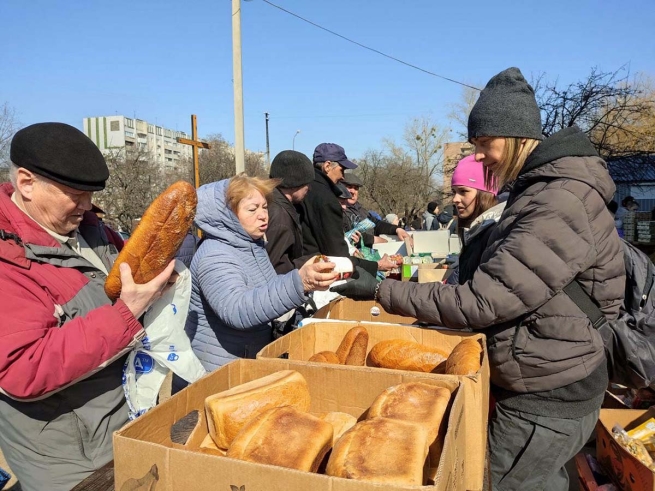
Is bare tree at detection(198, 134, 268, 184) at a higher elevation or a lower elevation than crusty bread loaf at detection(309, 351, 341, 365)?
higher

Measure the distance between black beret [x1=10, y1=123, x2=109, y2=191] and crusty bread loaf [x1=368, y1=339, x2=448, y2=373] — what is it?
1.23m

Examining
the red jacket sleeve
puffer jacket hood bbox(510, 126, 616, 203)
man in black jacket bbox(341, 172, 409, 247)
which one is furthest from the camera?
man in black jacket bbox(341, 172, 409, 247)

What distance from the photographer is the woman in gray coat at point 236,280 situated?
2.11 meters

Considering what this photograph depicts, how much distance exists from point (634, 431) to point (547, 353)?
5.64ft

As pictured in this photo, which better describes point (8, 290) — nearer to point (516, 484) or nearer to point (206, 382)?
point (206, 382)

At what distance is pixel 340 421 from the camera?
4.41 feet

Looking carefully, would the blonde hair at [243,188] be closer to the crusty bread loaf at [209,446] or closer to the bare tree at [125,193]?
the crusty bread loaf at [209,446]

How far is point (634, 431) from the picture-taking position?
2957 mm

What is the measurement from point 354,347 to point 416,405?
677 mm

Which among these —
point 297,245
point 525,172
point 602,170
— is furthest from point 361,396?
point 297,245

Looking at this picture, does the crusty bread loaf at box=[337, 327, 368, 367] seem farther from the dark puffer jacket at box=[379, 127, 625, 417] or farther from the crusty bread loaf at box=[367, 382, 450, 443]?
the crusty bread loaf at box=[367, 382, 450, 443]

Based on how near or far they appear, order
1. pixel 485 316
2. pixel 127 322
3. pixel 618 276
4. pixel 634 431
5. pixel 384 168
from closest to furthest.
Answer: pixel 127 322, pixel 485 316, pixel 618 276, pixel 634 431, pixel 384 168

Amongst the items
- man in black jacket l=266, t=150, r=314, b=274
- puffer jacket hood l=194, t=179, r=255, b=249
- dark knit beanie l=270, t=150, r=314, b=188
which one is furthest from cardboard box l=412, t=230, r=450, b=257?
puffer jacket hood l=194, t=179, r=255, b=249

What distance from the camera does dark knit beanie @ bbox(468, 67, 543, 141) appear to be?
200 cm
